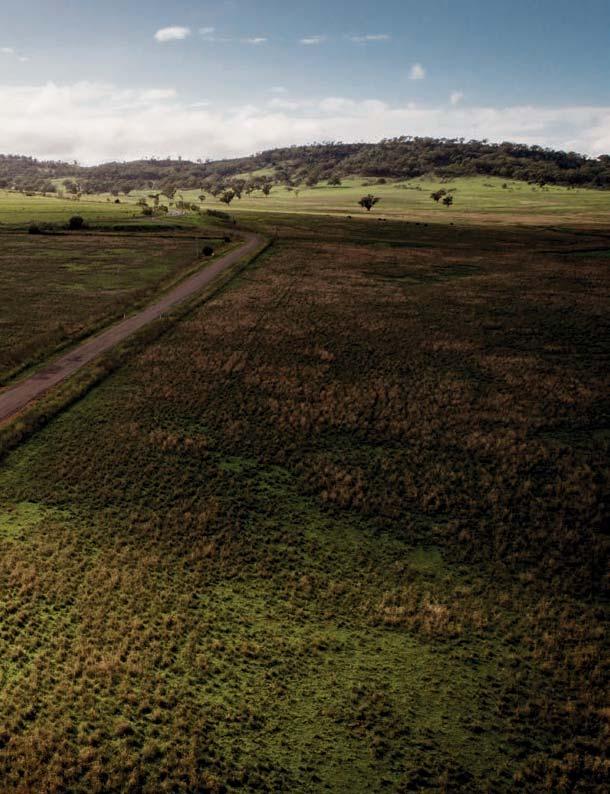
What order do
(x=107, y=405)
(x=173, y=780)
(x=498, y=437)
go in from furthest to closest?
1. (x=107, y=405)
2. (x=498, y=437)
3. (x=173, y=780)

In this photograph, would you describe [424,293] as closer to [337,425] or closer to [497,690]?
[337,425]

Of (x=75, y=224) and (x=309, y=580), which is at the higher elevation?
(x=75, y=224)

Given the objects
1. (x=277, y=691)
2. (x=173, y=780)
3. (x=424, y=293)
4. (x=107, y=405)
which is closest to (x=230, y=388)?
(x=107, y=405)

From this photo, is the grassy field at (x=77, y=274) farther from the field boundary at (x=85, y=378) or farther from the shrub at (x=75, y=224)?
the field boundary at (x=85, y=378)

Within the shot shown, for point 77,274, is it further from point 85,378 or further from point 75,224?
point 75,224

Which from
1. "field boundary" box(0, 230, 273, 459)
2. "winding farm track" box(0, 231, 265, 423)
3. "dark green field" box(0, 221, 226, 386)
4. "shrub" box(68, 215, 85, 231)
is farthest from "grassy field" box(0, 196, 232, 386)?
"field boundary" box(0, 230, 273, 459)

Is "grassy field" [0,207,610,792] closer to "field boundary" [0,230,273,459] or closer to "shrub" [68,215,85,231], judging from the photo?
"field boundary" [0,230,273,459]

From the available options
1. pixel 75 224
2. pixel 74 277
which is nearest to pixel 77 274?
pixel 74 277
